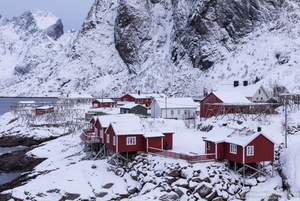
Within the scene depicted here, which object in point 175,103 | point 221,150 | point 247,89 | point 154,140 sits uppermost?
point 247,89

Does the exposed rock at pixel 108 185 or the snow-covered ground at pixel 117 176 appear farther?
the exposed rock at pixel 108 185

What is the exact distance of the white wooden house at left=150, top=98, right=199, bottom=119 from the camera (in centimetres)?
6512

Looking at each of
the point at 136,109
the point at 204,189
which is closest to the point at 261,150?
the point at 204,189

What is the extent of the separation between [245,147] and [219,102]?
2365 cm

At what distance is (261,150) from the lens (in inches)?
1352

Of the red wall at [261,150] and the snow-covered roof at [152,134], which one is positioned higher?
the snow-covered roof at [152,134]

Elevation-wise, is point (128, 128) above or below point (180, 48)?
below

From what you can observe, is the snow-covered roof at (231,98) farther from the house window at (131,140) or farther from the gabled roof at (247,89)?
the house window at (131,140)

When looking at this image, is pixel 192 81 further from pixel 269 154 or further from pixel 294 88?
pixel 269 154

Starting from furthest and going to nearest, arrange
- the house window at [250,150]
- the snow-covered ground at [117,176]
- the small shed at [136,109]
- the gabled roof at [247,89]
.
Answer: the small shed at [136,109]
the gabled roof at [247,89]
the house window at [250,150]
the snow-covered ground at [117,176]

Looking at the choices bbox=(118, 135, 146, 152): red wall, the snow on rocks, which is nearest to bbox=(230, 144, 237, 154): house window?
the snow on rocks

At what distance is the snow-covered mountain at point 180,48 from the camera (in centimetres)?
11362

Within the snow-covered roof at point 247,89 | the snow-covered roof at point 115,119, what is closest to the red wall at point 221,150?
the snow-covered roof at point 115,119

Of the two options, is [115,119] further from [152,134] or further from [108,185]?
[108,185]
